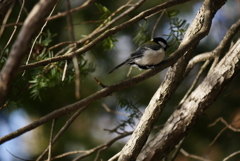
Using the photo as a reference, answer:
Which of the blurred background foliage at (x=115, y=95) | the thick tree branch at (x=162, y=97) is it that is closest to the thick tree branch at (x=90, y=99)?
the thick tree branch at (x=162, y=97)

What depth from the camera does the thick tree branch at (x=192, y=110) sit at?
144 cm

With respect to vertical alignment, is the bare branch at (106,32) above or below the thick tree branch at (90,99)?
above

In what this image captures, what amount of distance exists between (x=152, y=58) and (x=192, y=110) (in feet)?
0.91

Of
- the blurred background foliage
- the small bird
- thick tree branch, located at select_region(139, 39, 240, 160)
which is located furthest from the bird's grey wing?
the blurred background foliage

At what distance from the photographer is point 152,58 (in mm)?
1461

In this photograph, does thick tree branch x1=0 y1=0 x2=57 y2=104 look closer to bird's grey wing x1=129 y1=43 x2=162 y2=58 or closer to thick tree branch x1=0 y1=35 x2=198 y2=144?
thick tree branch x1=0 y1=35 x2=198 y2=144

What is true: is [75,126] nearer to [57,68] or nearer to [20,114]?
[20,114]

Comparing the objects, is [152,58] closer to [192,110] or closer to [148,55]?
[148,55]

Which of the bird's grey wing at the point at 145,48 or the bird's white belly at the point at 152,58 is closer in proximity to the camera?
the bird's white belly at the point at 152,58

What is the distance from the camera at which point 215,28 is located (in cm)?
239

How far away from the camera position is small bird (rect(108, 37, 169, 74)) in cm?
146

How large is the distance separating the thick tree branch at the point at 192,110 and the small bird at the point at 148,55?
0.23 metres

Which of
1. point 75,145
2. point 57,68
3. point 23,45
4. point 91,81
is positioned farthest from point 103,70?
point 23,45

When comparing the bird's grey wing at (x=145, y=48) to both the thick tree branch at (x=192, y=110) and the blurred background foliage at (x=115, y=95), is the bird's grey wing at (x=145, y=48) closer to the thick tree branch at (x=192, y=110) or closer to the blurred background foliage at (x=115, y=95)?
the thick tree branch at (x=192, y=110)
